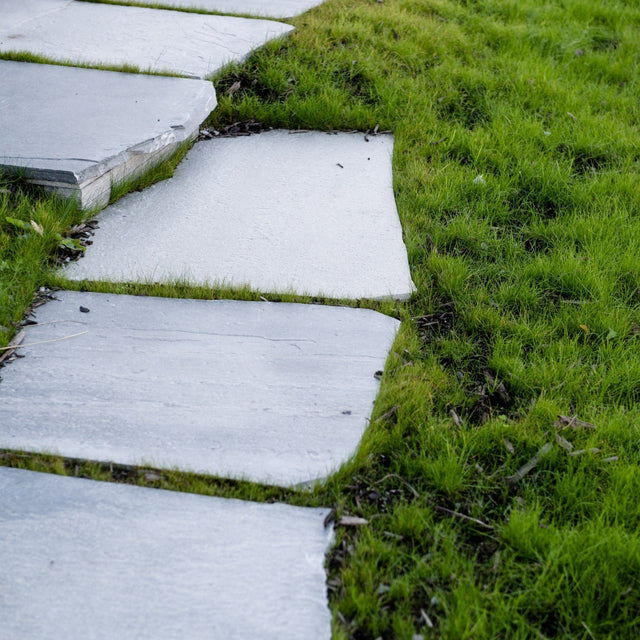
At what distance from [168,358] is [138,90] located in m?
1.81

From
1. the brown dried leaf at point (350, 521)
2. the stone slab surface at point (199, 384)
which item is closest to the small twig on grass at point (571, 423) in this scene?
the stone slab surface at point (199, 384)

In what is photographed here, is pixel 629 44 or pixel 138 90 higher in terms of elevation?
pixel 629 44

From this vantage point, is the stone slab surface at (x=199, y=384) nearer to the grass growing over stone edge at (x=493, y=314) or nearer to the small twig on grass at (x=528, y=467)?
the grass growing over stone edge at (x=493, y=314)

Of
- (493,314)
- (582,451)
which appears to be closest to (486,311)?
(493,314)

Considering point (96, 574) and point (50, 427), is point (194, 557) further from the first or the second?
point (50, 427)

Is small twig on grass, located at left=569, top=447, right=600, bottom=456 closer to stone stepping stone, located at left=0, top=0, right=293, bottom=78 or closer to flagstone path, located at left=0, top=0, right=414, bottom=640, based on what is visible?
flagstone path, located at left=0, top=0, right=414, bottom=640

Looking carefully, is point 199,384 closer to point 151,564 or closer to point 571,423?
point 151,564

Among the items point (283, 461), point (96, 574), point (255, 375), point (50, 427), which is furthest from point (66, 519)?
point (255, 375)

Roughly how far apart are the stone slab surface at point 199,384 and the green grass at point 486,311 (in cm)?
9

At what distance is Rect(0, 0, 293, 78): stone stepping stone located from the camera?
3.69 metres

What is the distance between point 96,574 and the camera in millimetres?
1558

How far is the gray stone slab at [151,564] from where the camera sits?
147cm

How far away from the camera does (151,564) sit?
1588 mm

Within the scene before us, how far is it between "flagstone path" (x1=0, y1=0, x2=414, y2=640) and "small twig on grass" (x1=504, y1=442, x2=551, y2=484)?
0.46 meters
